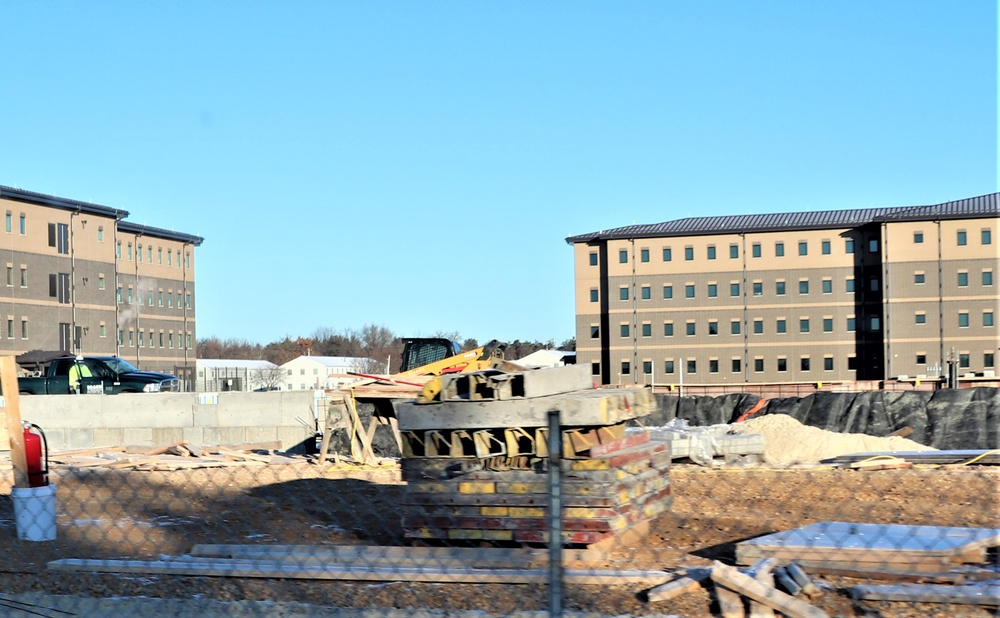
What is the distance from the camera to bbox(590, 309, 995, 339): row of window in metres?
71.1

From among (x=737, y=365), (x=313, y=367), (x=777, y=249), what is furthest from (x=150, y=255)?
(x=777, y=249)

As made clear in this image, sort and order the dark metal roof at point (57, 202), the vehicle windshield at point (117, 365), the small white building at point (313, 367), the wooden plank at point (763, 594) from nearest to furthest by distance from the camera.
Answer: the wooden plank at point (763, 594), the vehicle windshield at point (117, 365), the dark metal roof at point (57, 202), the small white building at point (313, 367)

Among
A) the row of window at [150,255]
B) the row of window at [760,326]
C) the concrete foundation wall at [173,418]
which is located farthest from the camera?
the row of window at [150,255]

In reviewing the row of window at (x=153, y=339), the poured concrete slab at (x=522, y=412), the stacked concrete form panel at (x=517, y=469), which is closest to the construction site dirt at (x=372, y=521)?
the stacked concrete form panel at (x=517, y=469)

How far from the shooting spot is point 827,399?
25.7m

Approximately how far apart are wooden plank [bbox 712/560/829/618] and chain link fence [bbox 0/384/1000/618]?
0.04 feet

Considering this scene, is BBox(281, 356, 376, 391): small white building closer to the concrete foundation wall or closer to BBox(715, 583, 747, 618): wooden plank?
the concrete foundation wall

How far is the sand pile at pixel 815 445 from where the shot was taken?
19.1 meters

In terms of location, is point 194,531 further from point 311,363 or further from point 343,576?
point 311,363

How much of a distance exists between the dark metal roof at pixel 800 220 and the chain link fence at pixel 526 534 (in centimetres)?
5896

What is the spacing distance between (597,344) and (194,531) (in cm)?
6922

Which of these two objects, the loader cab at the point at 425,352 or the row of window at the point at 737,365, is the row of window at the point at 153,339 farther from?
the loader cab at the point at 425,352

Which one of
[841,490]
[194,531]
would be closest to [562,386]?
[194,531]

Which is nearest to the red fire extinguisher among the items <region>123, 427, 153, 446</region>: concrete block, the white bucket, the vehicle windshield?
the white bucket
